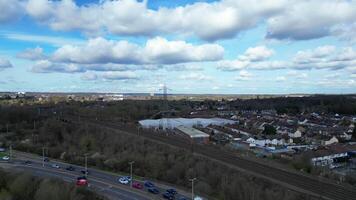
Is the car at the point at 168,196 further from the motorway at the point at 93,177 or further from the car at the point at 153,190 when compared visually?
the car at the point at 153,190

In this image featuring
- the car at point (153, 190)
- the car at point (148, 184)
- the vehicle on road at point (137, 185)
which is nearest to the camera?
the car at point (153, 190)

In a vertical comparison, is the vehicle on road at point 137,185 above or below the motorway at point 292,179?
below

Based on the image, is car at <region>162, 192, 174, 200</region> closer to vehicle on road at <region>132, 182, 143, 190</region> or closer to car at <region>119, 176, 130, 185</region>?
vehicle on road at <region>132, 182, 143, 190</region>

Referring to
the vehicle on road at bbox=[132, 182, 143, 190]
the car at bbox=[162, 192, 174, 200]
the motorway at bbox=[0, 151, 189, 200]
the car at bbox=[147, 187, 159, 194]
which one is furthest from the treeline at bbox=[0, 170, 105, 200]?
the car at bbox=[162, 192, 174, 200]

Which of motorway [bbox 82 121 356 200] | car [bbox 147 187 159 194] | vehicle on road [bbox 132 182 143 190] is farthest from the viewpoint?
vehicle on road [bbox 132 182 143 190]

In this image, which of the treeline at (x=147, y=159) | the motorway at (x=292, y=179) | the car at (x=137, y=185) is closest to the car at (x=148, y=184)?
the car at (x=137, y=185)

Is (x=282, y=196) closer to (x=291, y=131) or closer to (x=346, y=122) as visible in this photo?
(x=291, y=131)

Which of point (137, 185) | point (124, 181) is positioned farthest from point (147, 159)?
point (137, 185)
